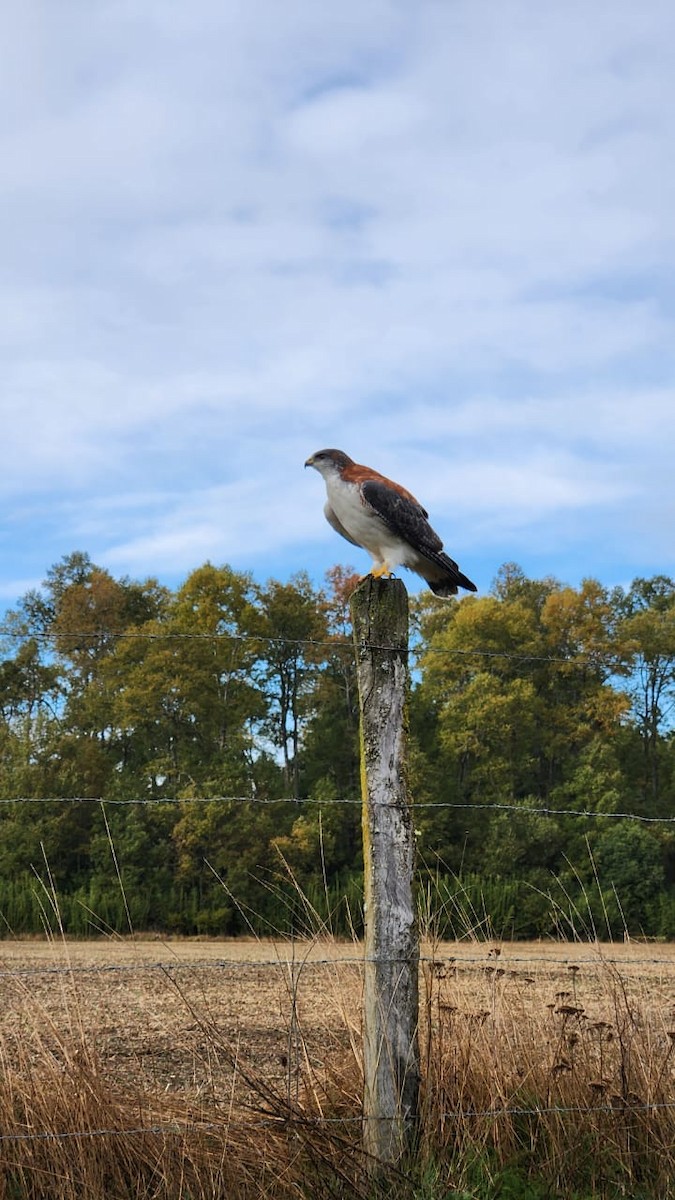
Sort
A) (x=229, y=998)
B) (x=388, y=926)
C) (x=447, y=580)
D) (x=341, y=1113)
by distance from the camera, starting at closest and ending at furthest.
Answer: (x=388, y=926) → (x=341, y=1113) → (x=447, y=580) → (x=229, y=998)

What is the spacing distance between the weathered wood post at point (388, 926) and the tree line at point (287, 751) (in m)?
19.2

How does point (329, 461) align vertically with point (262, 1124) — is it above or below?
above

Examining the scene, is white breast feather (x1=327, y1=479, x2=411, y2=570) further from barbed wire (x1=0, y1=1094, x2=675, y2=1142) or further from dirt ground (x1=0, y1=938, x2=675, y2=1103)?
barbed wire (x1=0, y1=1094, x2=675, y2=1142)

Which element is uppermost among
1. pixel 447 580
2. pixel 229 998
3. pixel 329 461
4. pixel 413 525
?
pixel 329 461

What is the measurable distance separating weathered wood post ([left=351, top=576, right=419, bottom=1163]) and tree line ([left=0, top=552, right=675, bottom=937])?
62.9ft

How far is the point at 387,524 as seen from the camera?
5.59 metres

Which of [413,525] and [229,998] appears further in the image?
[229,998]

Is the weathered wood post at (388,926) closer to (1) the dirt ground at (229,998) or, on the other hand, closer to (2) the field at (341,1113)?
(2) the field at (341,1113)

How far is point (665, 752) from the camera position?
3616 centimetres

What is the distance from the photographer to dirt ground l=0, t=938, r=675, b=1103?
4.67m

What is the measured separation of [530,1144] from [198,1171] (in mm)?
1429

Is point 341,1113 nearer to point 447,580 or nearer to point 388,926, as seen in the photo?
point 388,926

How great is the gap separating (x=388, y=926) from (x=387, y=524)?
218 cm

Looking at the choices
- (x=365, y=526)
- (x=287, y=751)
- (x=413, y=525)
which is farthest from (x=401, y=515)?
(x=287, y=751)
